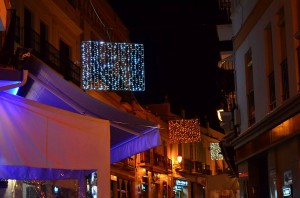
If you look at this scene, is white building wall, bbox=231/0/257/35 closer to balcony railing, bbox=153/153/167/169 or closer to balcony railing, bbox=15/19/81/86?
balcony railing, bbox=15/19/81/86

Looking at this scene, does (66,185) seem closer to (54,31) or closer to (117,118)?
(117,118)

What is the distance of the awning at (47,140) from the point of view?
4.99 metres

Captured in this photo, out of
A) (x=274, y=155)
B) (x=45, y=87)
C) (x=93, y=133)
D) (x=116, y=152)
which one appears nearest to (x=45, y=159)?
(x=93, y=133)

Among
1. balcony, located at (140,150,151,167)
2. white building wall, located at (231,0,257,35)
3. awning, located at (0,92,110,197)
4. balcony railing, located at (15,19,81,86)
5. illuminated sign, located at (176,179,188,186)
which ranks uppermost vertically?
balcony railing, located at (15,19,81,86)

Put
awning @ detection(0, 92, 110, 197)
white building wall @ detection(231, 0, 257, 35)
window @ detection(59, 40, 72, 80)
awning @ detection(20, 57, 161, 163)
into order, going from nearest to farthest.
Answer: awning @ detection(0, 92, 110, 197)
awning @ detection(20, 57, 161, 163)
white building wall @ detection(231, 0, 257, 35)
window @ detection(59, 40, 72, 80)

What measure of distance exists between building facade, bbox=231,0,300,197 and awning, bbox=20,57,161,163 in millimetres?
2793

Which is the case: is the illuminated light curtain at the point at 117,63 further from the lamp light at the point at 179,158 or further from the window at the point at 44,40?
the lamp light at the point at 179,158

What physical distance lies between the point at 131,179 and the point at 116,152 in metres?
29.8

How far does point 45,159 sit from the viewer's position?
16.9 ft

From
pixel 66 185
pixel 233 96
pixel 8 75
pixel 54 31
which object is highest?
pixel 54 31

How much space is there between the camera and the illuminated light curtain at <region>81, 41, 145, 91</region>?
9508 millimetres

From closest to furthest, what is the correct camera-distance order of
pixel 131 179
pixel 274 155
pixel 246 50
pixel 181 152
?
pixel 274 155
pixel 246 50
pixel 131 179
pixel 181 152

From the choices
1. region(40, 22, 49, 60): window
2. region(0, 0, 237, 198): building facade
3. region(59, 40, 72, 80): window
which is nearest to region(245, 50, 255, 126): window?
region(0, 0, 237, 198): building facade

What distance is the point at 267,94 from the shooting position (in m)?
12.4
